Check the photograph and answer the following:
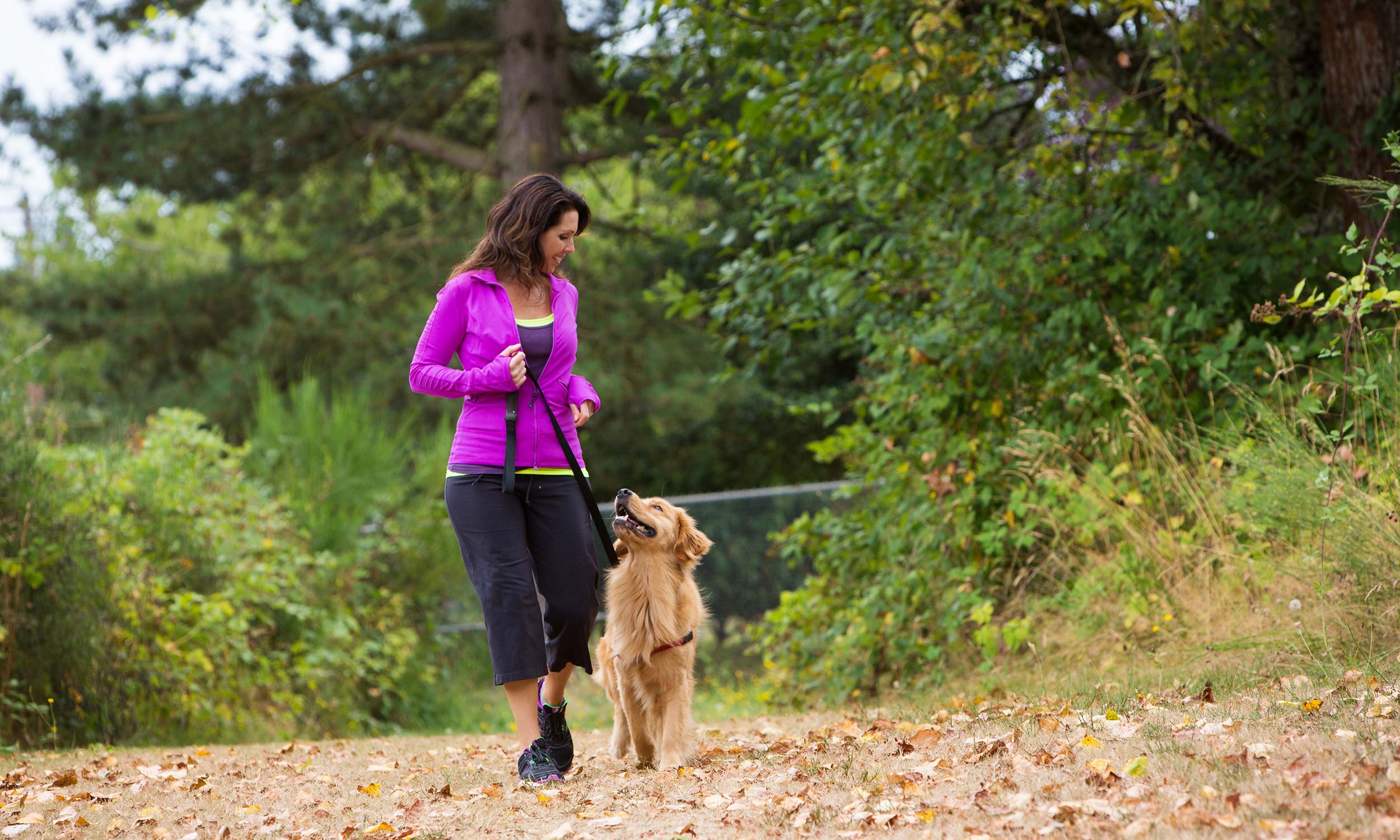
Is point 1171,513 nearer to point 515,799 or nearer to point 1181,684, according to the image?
point 1181,684

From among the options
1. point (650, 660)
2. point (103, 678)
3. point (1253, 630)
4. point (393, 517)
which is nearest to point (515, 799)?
point (650, 660)

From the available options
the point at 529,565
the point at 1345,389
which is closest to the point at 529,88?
the point at 529,565

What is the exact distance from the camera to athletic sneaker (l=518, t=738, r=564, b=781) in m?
4.21

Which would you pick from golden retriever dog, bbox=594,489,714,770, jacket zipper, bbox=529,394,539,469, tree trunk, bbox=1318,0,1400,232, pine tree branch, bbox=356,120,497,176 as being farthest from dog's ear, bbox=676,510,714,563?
pine tree branch, bbox=356,120,497,176

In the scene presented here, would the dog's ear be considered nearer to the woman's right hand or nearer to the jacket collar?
the woman's right hand

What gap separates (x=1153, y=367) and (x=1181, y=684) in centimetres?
232

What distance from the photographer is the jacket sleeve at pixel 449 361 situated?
416 cm

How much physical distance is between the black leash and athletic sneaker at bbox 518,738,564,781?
2.61 feet

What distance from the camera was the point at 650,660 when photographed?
14.5 feet

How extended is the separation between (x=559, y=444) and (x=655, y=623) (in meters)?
0.76

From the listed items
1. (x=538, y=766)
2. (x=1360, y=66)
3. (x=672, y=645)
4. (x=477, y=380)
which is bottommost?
(x=538, y=766)

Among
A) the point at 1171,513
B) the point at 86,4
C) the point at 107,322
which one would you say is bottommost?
the point at 1171,513

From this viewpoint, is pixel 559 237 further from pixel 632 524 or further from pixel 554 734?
pixel 554 734

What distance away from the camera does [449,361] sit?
14.4 ft
